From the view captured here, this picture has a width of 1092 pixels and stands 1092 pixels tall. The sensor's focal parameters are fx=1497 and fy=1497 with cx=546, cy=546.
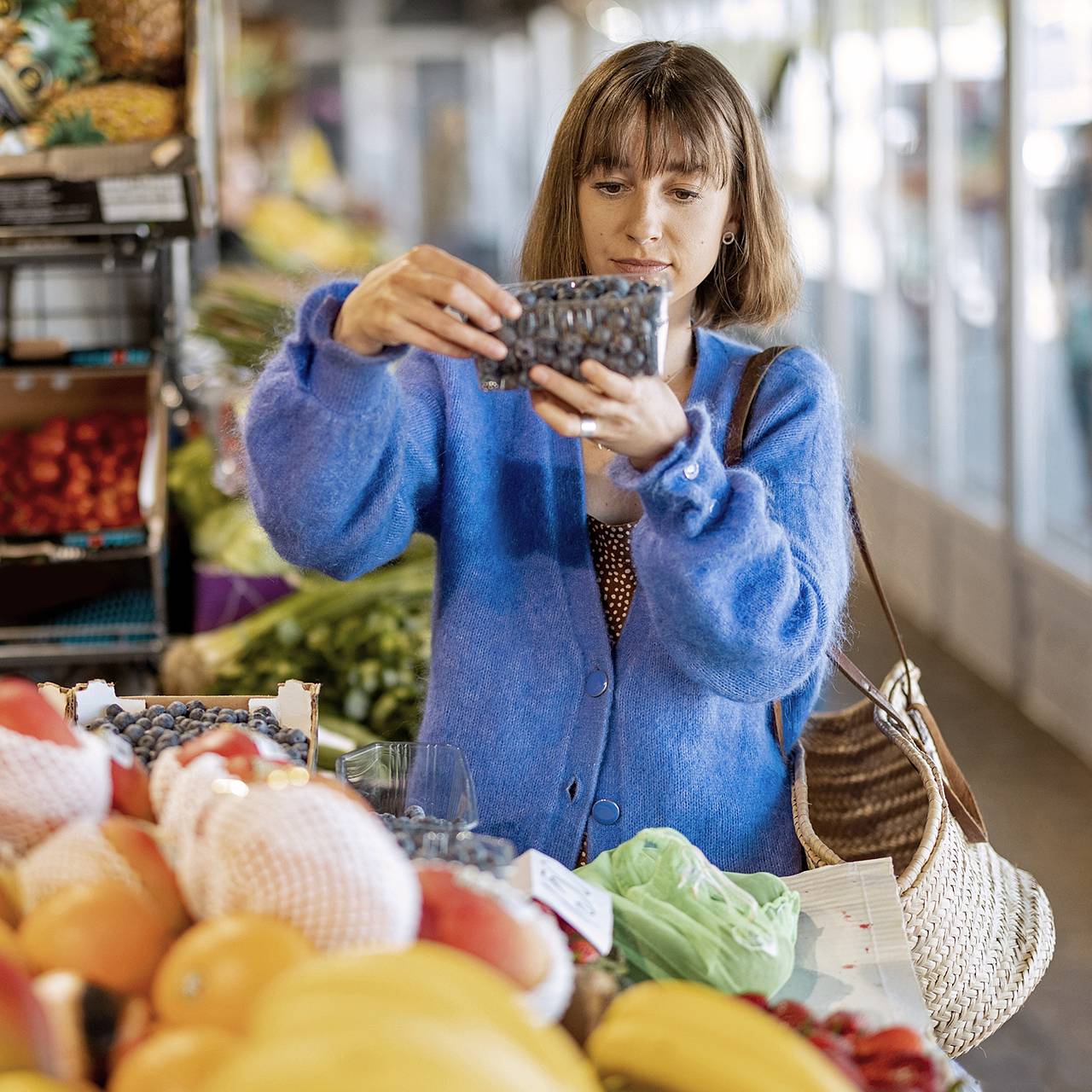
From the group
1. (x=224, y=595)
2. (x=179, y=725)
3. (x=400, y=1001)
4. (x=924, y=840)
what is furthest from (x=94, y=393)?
(x=400, y=1001)

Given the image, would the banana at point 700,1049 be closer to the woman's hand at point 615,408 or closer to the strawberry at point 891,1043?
the strawberry at point 891,1043

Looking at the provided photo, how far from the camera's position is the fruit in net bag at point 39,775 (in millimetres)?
1107

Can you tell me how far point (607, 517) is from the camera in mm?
1824

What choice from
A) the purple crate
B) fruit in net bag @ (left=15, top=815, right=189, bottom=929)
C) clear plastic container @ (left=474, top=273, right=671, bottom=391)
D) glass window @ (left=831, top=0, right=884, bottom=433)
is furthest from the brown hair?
glass window @ (left=831, top=0, right=884, bottom=433)

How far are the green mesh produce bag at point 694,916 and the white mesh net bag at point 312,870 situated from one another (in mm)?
386

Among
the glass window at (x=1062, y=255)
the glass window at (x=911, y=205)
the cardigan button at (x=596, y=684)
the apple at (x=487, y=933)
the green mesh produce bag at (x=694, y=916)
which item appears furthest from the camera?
the glass window at (x=911, y=205)

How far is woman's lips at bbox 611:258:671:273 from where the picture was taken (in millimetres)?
1737

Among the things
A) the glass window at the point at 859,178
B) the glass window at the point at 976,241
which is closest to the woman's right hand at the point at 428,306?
the glass window at the point at 976,241

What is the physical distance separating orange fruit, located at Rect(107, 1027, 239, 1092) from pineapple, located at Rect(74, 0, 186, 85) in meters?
2.77

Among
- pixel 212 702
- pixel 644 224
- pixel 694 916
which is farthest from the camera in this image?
pixel 644 224

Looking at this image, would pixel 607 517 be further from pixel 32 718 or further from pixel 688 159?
pixel 32 718

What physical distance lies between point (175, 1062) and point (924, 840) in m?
0.99

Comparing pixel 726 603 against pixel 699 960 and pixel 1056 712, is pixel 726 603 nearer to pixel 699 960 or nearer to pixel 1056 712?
pixel 699 960

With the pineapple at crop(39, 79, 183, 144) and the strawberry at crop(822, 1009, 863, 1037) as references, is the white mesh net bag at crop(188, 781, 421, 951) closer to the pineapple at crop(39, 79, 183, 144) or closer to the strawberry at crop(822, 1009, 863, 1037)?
the strawberry at crop(822, 1009, 863, 1037)
